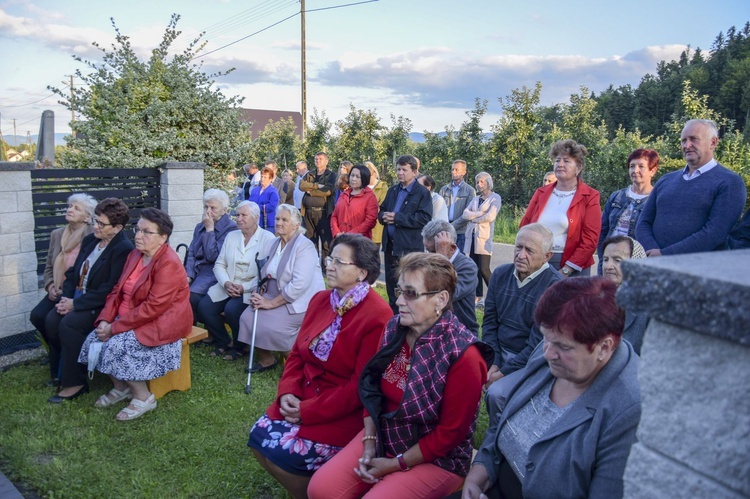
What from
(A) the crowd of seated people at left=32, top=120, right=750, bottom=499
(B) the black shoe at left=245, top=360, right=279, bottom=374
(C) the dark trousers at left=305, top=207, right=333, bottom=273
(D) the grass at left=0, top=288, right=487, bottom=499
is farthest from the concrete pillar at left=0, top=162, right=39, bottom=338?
(C) the dark trousers at left=305, top=207, right=333, bottom=273

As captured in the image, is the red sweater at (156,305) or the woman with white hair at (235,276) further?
the woman with white hair at (235,276)

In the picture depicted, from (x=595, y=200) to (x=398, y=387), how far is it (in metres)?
2.97

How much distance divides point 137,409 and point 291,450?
1998 millimetres

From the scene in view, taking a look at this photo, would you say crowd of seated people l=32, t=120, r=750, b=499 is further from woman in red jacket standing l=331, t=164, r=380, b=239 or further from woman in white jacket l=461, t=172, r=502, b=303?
woman in white jacket l=461, t=172, r=502, b=303

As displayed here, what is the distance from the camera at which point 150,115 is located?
8070 mm

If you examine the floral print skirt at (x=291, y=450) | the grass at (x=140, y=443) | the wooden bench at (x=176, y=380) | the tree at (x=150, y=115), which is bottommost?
the grass at (x=140, y=443)

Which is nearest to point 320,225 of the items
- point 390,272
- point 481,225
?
point 481,225

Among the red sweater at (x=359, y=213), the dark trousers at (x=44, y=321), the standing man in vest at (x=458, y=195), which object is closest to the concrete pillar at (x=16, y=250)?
the dark trousers at (x=44, y=321)

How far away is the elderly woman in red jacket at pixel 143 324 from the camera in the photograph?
4.60 m

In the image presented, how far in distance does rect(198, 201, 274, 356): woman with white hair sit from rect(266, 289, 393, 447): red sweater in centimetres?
→ 233

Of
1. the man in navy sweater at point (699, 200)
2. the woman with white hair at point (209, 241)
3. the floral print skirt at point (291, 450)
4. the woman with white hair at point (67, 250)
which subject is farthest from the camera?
the woman with white hair at point (209, 241)

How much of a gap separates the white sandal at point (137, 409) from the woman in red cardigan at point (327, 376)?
1.60 metres

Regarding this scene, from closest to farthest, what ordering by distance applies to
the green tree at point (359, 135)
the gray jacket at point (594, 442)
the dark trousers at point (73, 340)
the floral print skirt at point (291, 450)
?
the gray jacket at point (594, 442) < the floral print skirt at point (291, 450) < the dark trousers at point (73, 340) < the green tree at point (359, 135)

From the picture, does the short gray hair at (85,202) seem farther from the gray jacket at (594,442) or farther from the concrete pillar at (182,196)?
the gray jacket at (594,442)
